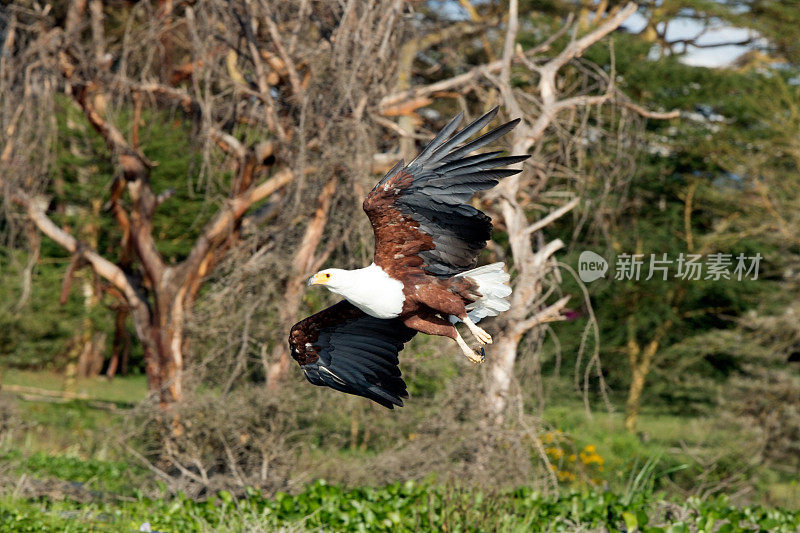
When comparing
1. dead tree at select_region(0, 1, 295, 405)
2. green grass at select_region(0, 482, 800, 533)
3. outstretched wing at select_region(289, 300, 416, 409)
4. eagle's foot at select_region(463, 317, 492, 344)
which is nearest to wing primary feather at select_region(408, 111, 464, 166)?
eagle's foot at select_region(463, 317, 492, 344)

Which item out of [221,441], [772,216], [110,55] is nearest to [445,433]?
[221,441]

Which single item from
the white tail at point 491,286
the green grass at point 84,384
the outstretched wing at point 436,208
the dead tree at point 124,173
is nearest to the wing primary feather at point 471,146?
→ the outstretched wing at point 436,208

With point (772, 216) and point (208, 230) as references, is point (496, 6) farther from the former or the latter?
point (208, 230)

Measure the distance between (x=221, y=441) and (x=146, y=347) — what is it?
6.28ft

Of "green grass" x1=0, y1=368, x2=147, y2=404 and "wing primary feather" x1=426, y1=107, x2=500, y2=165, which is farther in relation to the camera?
"green grass" x1=0, y1=368, x2=147, y2=404

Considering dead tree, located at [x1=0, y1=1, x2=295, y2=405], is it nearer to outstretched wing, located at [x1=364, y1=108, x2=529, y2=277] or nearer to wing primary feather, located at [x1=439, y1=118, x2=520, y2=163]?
outstretched wing, located at [x1=364, y1=108, x2=529, y2=277]

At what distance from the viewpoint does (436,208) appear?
129 inches

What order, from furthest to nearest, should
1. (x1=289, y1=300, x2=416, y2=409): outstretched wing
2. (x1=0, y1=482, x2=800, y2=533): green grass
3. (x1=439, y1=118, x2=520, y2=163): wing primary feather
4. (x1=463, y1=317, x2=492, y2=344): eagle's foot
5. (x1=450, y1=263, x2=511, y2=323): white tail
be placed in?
(x1=0, y1=482, x2=800, y2=533): green grass → (x1=289, y1=300, x2=416, y2=409): outstretched wing → (x1=450, y1=263, x2=511, y2=323): white tail → (x1=463, y1=317, x2=492, y2=344): eagle's foot → (x1=439, y1=118, x2=520, y2=163): wing primary feather

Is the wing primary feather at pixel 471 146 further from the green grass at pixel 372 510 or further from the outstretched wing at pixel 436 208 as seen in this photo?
the green grass at pixel 372 510

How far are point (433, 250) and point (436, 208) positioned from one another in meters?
0.21

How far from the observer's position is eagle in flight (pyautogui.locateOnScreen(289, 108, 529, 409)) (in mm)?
3127

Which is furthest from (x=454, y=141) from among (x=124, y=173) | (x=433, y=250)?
(x=124, y=173)

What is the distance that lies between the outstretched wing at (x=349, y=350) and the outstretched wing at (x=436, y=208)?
1.73ft

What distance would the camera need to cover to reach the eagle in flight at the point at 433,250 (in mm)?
3127
